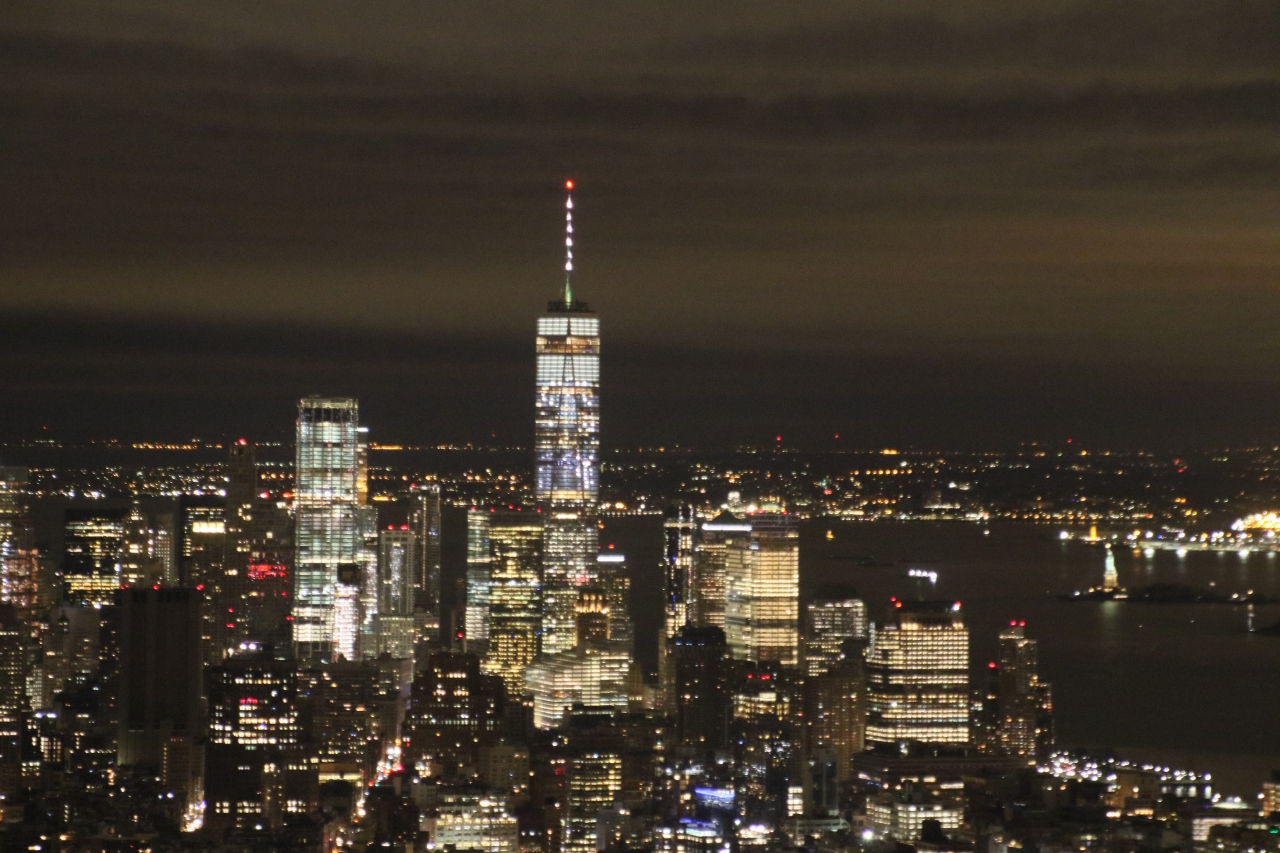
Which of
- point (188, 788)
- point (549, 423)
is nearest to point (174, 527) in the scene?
point (549, 423)

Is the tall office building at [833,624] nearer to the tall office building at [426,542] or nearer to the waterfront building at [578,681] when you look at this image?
the waterfront building at [578,681]

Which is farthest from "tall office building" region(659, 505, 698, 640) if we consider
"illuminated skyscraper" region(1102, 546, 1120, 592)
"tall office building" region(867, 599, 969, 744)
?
A: "illuminated skyscraper" region(1102, 546, 1120, 592)

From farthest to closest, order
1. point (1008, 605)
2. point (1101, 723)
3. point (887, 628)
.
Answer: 1. point (1008, 605)
2. point (887, 628)
3. point (1101, 723)

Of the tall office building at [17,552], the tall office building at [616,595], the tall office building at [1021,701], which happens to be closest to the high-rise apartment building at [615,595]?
the tall office building at [616,595]

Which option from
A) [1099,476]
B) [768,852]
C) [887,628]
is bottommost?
[768,852]

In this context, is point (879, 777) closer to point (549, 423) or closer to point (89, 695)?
point (89, 695)

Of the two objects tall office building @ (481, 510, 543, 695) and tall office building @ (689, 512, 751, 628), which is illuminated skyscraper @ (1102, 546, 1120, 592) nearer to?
tall office building @ (689, 512, 751, 628)

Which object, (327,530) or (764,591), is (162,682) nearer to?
(327,530)

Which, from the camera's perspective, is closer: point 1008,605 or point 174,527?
point 174,527
